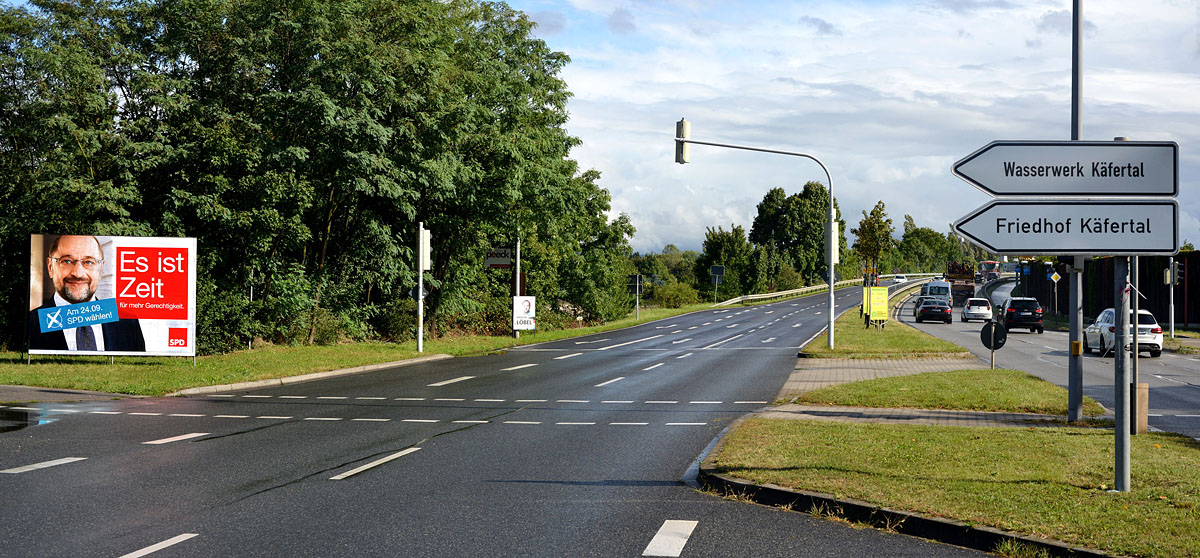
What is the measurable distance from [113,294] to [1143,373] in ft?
79.6

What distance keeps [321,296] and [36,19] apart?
10901 millimetres

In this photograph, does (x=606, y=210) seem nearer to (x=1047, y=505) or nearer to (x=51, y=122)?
(x=51, y=122)

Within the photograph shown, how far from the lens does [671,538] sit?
6.45 meters

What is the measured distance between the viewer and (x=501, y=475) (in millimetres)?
8930

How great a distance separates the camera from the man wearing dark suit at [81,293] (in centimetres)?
2083

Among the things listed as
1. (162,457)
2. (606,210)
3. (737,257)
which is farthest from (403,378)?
(737,257)

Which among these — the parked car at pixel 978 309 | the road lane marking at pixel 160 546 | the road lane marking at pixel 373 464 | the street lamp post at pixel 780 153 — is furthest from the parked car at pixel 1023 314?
the road lane marking at pixel 160 546

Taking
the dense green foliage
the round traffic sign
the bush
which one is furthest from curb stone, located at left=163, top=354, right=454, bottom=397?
the bush

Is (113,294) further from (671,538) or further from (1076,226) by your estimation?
(1076,226)

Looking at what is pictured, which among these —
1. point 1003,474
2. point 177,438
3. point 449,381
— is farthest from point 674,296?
point 1003,474

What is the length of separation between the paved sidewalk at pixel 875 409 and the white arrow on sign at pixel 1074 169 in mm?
5170

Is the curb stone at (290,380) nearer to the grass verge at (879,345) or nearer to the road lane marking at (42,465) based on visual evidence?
the road lane marking at (42,465)

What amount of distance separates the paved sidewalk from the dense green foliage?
524 inches

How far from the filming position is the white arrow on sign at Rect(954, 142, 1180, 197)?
7484 mm
